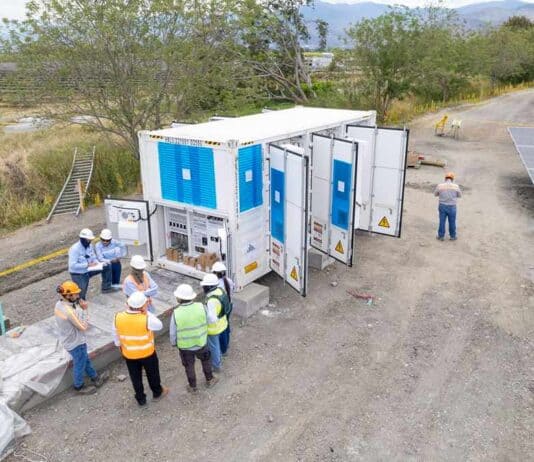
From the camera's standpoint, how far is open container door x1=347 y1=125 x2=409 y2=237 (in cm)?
1020

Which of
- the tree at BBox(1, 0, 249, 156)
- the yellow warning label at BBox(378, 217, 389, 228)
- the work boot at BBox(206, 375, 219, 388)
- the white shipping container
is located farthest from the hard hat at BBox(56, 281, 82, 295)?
the tree at BBox(1, 0, 249, 156)

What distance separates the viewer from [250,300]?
8531 millimetres

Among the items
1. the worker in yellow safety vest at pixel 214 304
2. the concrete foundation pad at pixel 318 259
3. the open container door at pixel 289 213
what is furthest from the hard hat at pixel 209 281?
the concrete foundation pad at pixel 318 259

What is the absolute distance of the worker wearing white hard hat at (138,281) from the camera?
23.2ft

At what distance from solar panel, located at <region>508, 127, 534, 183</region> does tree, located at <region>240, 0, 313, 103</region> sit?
42.0ft

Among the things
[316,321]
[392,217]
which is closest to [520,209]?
[392,217]

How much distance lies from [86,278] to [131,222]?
1.36 m

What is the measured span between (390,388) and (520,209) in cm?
972

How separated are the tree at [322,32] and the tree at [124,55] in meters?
17.0

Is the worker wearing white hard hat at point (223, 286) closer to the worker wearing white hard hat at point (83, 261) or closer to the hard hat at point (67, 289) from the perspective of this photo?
the hard hat at point (67, 289)

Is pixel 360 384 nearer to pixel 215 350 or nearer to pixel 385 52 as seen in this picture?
pixel 215 350

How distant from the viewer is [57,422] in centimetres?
621

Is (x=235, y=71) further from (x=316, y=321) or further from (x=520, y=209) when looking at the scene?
(x=316, y=321)

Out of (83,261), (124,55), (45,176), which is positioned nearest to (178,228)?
(83,261)
